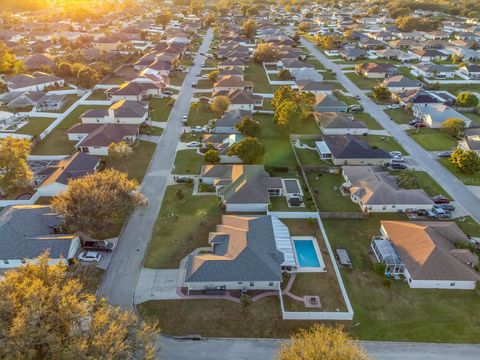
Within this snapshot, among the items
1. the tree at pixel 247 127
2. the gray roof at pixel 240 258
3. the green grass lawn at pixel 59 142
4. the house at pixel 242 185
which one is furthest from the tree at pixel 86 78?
the gray roof at pixel 240 258

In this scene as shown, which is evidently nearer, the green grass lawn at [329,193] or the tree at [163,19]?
the green grass lawn at [329,193]

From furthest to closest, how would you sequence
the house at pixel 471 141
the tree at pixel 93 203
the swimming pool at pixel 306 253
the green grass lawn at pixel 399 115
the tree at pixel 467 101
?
the tree at pixel 467 101, the green grass lawn at pixel 399 115, the house at pixel 471 141, the swimming pool at pixel 306 253, the tree at pixel 93 203

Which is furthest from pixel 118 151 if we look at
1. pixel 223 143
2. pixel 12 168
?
pixel 223 143

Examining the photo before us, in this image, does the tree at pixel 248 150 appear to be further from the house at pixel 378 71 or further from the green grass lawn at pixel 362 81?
the house at pixel 378 71

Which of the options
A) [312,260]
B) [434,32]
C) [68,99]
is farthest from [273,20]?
[312,260]

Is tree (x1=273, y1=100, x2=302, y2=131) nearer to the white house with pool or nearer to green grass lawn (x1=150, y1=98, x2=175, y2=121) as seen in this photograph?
green grass lawn (x1=150, y1=98, x2=175, y2=121)

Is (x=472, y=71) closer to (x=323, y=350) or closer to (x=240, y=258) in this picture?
(x=240, y=258)

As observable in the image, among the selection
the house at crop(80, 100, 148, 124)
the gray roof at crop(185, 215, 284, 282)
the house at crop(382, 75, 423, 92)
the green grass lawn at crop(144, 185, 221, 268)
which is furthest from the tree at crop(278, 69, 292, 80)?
the gray roof at crop(185, 215, 284, 282)
